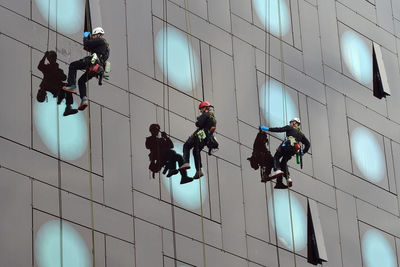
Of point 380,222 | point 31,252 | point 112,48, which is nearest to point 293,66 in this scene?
point 380,222

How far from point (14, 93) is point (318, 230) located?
36.1 ft

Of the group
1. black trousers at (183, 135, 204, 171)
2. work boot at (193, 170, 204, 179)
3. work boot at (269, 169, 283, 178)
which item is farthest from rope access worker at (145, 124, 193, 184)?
work boot at (269, 169, 283, 178)

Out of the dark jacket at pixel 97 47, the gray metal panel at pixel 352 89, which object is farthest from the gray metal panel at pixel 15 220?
the gray metal panel at pixel 352 89

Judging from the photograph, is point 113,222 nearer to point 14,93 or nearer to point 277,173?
point 14,93

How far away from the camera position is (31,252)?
32688 mm

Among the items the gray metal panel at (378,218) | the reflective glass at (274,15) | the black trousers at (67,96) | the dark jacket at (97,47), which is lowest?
the black trousers at (67,96)

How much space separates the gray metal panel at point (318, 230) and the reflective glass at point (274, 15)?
487cm

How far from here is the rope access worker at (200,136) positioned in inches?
1342

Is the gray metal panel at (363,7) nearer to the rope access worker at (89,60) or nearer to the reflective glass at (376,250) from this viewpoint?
the reflective glass at (376,250)

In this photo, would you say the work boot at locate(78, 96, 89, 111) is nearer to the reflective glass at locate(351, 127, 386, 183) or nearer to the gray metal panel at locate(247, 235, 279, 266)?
the gray metal panel at locate(247, 235, 279, 266)

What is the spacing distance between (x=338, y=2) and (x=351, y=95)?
9.55ft

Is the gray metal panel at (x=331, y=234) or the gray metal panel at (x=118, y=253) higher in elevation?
the gray metal panel at (x=331, y=234)

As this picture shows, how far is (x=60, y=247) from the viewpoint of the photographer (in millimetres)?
33406

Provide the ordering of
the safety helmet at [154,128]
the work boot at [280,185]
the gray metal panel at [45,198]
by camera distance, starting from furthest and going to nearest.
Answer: the work boot at [280,185] → the safety helmet at [154,128] → the gray metal panel at [45,198]
